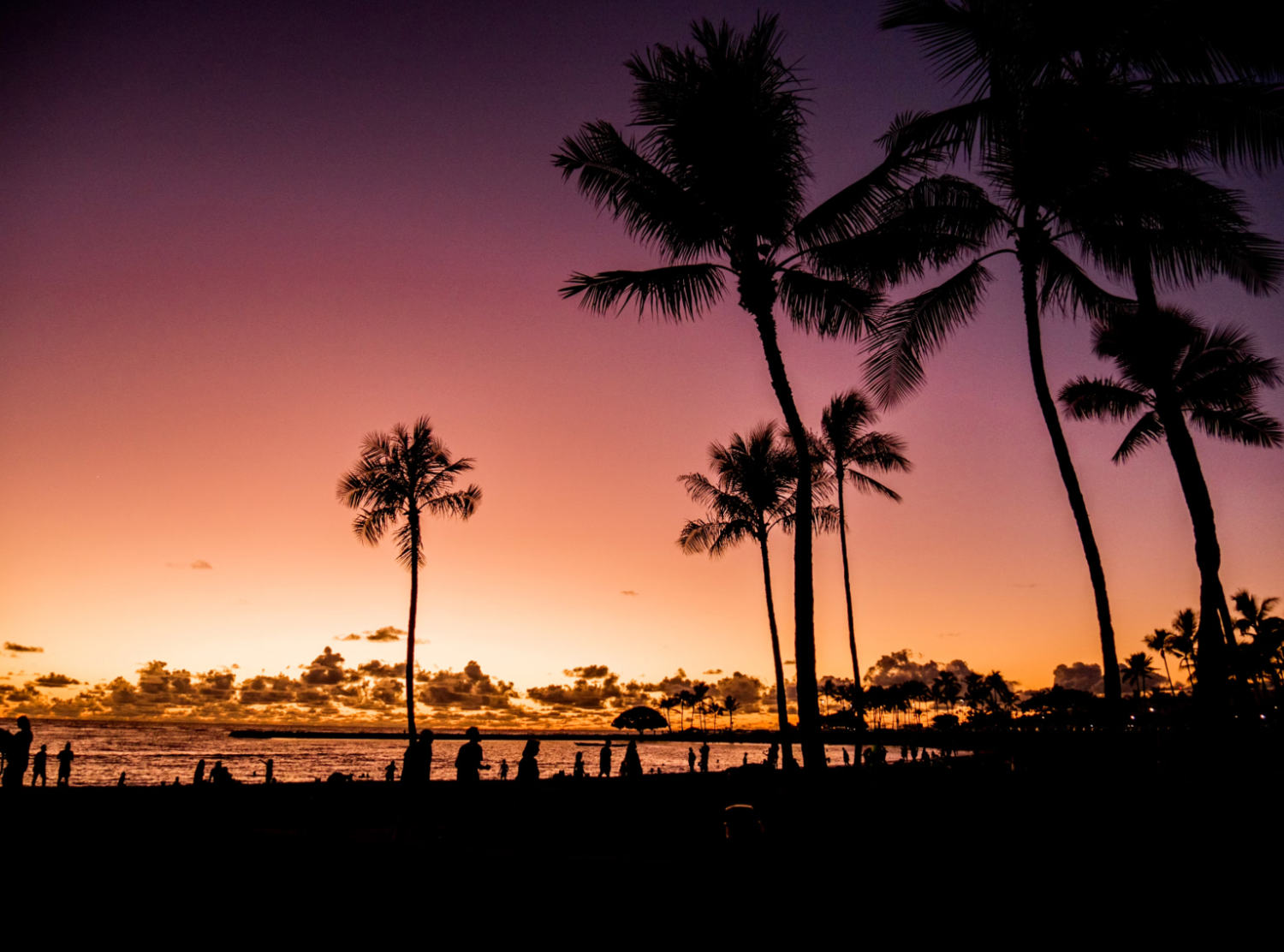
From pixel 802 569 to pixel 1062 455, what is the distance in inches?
244

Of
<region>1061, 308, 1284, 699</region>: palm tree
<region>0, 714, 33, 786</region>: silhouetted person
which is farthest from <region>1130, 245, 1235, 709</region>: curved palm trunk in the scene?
<region>0, 714, 33, 786</region>: silhouetted person

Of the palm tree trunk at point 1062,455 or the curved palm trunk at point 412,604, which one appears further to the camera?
the curved palm trunk at point 412,604

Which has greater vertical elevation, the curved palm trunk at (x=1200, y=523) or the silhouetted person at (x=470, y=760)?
the curved palm trunk at (x=1200, y=523)

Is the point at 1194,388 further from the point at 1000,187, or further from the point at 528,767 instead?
the point at 528,767

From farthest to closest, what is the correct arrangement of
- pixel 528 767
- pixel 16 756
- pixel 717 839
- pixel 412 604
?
pixel 412 604
pixel 16 756
pixel 528 767
pixel 717 839

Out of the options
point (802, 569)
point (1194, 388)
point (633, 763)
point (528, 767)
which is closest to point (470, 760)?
point (528, 767)

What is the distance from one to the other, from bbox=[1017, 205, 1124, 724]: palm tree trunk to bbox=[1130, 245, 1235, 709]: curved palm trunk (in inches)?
149

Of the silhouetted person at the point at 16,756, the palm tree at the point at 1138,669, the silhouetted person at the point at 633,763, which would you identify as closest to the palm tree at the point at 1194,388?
the silhouetted person at the point at 633,763

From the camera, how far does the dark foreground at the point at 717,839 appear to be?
8.10 m

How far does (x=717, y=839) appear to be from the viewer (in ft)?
38.7

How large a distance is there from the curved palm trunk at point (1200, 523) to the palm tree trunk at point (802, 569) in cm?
528

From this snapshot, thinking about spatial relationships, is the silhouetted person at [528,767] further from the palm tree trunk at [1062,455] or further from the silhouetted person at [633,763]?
the palm tree trunk at [1062,455]

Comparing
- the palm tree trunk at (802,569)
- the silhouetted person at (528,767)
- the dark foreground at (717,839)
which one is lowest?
the dark foreground at (717,839)

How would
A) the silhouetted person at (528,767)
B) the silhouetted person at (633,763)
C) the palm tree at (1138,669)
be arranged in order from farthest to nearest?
the palm tree at (1138,669), the silhouetted person at (633,763), the silhouetted person at (528,767)
